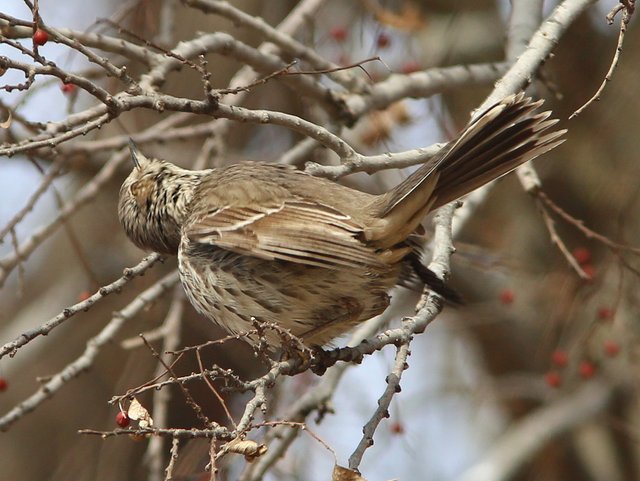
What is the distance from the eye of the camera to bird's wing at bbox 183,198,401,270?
3.46 meters

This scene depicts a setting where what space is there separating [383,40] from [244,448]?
3.80 meters

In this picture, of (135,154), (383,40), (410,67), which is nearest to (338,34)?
(383,40)

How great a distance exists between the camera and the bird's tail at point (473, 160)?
11.2 ft

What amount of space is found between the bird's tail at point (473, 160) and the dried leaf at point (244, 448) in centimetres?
127

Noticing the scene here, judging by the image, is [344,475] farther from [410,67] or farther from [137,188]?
[410,67]

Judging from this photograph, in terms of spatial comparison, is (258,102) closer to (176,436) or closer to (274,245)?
(274,245)

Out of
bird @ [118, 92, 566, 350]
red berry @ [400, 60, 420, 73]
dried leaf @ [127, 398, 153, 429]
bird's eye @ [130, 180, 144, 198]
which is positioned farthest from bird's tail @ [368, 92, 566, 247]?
red berry @ [400, 60, 420, 73]

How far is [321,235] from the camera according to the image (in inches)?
139

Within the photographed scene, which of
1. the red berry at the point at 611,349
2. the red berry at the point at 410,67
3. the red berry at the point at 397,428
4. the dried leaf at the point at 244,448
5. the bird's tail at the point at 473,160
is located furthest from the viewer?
the red berry at the point at 410,67

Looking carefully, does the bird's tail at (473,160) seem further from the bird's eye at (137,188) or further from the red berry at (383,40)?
the red berry at (383,40)

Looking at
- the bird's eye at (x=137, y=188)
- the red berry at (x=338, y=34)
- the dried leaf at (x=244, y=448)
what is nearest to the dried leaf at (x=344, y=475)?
the dried leaf at (x=244, y=448)

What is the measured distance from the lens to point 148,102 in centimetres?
277

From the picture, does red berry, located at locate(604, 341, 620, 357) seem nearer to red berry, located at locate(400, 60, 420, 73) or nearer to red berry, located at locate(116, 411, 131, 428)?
red berry, located at locate(400, 60, 420, 73)

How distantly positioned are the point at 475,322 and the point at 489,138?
304cm
